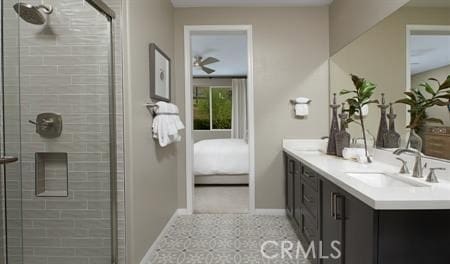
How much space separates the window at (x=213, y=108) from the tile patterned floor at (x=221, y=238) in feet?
15.2

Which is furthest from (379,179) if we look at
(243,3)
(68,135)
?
(243,3)

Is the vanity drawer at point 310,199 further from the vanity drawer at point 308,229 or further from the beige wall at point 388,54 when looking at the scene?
the beige wall at point 388,54

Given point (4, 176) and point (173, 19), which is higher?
point (173, 19)

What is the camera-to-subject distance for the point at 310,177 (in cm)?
220

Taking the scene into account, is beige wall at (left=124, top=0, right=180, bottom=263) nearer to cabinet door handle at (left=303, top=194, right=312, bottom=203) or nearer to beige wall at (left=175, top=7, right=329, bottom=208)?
beige wall at (left=175, top=7, right=329, bottom=208)

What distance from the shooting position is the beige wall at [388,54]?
185 centimetres

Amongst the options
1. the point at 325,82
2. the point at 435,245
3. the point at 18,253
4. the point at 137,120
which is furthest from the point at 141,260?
the point at 325,82

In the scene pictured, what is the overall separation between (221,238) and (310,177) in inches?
43.6

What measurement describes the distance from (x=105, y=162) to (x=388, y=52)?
2.24m

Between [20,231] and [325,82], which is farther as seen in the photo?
[325,82]

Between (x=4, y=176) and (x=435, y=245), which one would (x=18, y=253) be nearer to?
(x=4, y=176)

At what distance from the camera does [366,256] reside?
1.23 meters

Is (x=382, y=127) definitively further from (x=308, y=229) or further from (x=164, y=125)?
(x=164, y=125)

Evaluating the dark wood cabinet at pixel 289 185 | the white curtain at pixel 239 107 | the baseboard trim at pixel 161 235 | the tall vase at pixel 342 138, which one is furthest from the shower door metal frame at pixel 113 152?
the white curtain at pixel 239 107
